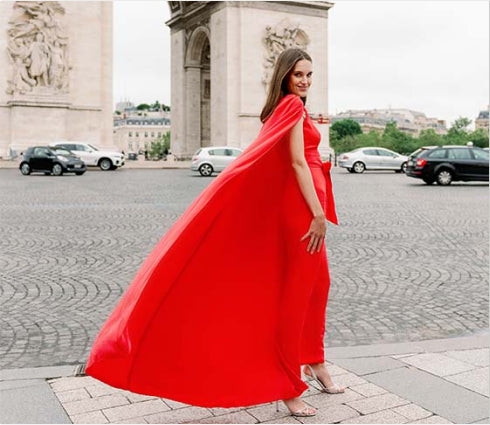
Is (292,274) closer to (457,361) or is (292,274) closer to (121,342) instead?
(121,342)

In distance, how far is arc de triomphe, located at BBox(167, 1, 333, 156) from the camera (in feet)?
105

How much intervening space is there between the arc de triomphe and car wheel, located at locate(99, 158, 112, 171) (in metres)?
5.85

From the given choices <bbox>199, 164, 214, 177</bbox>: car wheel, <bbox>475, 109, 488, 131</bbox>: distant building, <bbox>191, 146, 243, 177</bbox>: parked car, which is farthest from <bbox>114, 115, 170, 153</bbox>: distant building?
<bbox>199, 164, 214, 177</bbox>: car wheel

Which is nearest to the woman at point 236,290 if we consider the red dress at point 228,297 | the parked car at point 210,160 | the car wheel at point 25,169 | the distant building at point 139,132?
the red dress at point 228,297

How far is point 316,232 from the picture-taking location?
2902 mm

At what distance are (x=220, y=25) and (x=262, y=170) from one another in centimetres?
3077

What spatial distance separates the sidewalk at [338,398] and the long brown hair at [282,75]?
4.10 ft

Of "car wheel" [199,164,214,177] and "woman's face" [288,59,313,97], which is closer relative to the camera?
"woman's face" [288,59,313,97]

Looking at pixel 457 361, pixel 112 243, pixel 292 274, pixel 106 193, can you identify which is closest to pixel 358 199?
pixel 106 193

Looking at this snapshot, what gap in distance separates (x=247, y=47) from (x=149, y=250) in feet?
83.3

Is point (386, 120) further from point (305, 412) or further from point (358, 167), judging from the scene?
point (305, 412)

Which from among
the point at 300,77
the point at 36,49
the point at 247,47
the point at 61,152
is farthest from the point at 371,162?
the point at 300,77

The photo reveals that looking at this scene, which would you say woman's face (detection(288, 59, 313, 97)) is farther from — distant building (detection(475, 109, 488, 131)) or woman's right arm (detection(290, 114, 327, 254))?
distant building (detection(475, 109, 488, 131))

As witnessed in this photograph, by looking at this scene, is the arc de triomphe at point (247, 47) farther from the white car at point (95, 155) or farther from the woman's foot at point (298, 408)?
the woman's foot at point (298, 408)
